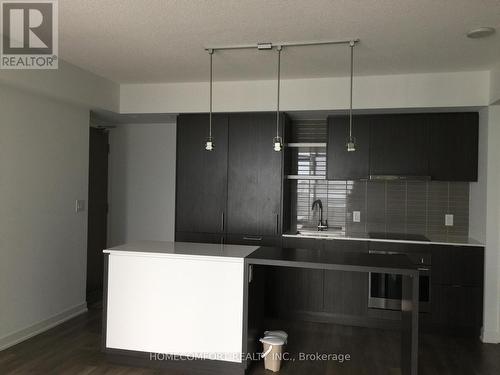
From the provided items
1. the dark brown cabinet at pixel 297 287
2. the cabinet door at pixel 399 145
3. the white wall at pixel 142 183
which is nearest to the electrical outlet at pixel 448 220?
the cabinet door at pixel 399 145

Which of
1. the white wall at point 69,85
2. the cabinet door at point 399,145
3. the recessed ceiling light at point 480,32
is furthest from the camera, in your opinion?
the cabinet door at point 399,145

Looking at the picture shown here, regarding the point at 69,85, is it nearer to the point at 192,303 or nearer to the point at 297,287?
the point at 192,303

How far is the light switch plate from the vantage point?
4.45 m

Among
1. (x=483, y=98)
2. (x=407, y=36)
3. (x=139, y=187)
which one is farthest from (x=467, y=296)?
(x=139, y=187)

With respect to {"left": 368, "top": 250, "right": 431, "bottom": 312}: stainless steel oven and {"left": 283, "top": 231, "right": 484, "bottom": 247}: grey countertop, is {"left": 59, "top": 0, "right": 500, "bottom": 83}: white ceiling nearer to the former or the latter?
{"left": 283, "top": 231, "right": 484, "bottom": 247}: grey countertop

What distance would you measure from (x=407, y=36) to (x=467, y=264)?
233 centimetres

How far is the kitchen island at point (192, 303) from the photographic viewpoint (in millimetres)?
3047

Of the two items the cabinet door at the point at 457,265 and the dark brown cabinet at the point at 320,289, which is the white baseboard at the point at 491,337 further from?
the dark brown cabinet at the point at 320,289

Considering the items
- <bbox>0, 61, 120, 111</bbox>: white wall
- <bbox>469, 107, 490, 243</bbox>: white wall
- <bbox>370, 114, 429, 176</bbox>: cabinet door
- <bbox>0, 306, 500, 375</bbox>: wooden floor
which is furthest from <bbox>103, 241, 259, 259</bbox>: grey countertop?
<bbox>469, 107, 490, 243</bbox>: white wall

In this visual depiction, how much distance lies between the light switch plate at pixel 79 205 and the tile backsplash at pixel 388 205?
2418 mm

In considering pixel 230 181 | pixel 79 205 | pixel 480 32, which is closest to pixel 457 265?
pixel 480 32

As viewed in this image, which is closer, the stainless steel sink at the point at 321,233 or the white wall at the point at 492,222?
the white wall at the point at 492,222

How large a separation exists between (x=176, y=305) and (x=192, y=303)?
0.44 ft

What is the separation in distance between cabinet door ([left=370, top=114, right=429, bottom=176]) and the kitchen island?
156cm
